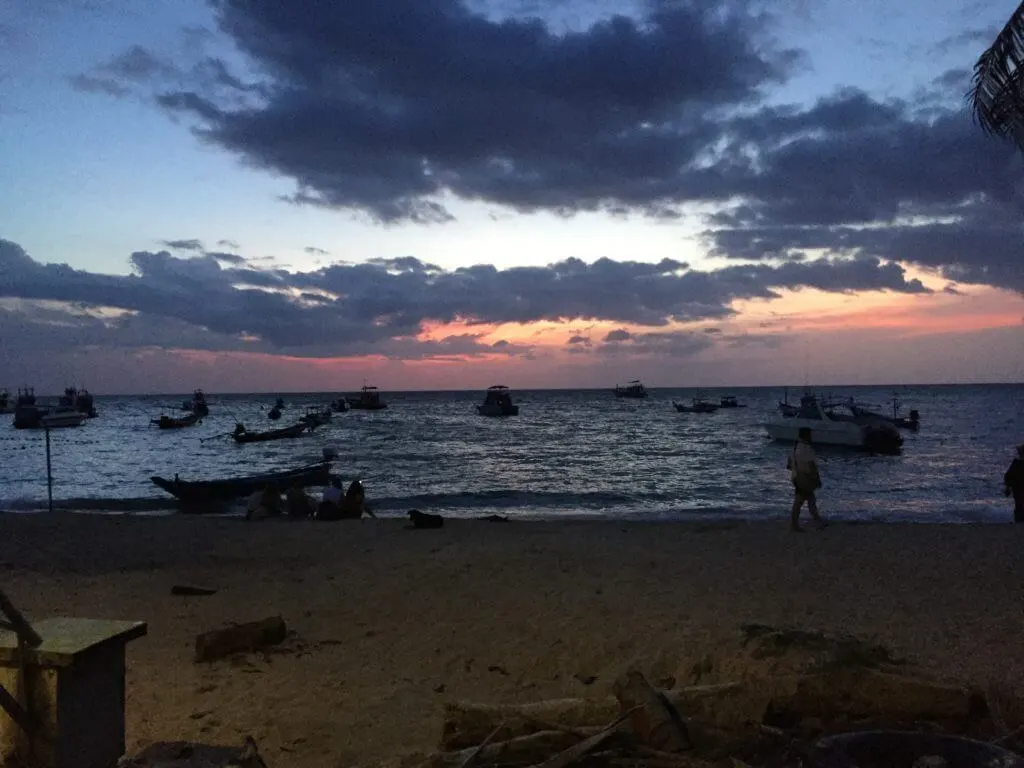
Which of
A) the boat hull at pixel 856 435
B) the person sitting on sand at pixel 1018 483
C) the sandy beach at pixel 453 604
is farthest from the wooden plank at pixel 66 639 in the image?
the boat hull at pixel 856 435

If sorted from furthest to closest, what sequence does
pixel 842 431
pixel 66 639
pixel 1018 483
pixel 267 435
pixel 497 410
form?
1. pixel 497 410
2. pixel 267 435
3. pixel 842 431
4. pixel 1018 483
5. pixel 66 639

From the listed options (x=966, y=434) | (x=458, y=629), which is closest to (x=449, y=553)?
(x=458, y=629)

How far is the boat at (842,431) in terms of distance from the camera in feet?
129

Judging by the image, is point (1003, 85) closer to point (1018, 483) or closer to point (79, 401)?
point (1018, 483)

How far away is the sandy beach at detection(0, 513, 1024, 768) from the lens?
5965mm

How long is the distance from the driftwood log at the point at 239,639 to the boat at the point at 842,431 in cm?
3246

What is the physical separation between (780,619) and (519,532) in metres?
7.63

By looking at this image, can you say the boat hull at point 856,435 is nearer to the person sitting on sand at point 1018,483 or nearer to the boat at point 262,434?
the person sitting on sand at point 1018,483

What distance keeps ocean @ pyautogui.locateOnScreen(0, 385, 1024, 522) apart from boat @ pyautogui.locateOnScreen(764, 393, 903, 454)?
0.94 metres

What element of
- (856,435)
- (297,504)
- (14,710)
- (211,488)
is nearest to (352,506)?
(297,504)

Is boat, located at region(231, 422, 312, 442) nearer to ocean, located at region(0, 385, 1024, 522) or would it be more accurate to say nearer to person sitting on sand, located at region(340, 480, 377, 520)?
ocean, located at region(0, 385, 1024, 522)

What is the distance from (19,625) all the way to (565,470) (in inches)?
1289

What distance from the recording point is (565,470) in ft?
117

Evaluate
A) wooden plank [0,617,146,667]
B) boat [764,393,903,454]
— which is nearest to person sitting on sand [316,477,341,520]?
wooden plank [0,617,146,667]
